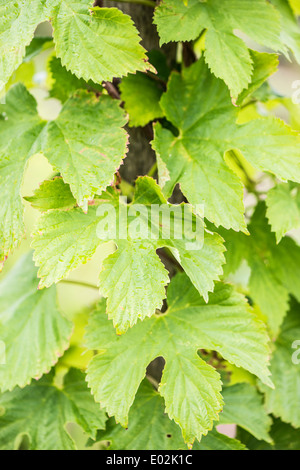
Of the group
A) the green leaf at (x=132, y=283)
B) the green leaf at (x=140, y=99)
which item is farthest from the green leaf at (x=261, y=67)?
the green leaf at (x=132, y=283)

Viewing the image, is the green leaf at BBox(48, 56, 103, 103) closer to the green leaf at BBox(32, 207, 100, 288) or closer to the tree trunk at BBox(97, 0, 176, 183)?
the tree trunk at BBox(97, 0, 176, 183)

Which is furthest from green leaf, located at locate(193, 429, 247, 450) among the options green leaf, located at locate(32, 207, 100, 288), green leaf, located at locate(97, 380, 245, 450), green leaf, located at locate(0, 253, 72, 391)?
green leaf, located at locate(32, 207, 100, 288)

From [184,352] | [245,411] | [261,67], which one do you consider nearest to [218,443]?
[245,411]

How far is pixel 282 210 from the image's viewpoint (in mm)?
685

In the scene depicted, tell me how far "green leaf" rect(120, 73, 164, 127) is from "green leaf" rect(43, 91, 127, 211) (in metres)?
0.06

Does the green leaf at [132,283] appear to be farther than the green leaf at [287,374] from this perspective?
No

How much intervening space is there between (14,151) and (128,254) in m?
0.22

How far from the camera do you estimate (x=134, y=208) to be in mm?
619

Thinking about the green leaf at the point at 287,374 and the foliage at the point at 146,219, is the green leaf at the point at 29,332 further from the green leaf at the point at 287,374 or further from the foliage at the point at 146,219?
the green leaf at the point at 287,374

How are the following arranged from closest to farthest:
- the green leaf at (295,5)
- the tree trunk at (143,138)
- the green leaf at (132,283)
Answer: the green leaf at (132,283), the tree trunk at (143,138), the green leaf at (295,5)

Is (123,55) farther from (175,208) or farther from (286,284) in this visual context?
(286,284)

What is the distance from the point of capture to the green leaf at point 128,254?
0.52m

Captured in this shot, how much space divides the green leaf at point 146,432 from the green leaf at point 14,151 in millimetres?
323

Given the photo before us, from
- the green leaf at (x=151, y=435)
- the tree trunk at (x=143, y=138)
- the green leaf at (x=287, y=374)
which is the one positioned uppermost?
the tree trunk at (x=143, y=138)
